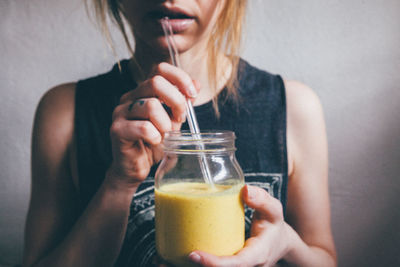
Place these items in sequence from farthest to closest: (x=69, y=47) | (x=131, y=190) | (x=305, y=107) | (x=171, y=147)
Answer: (x=69, y=47) < (x=305, y=107) < (x=131, y=190) < (x=171, y=147)

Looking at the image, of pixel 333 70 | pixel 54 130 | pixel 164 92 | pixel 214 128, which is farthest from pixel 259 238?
→ pixel 333 70

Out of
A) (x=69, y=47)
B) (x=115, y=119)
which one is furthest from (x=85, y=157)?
(x=69, y=47)

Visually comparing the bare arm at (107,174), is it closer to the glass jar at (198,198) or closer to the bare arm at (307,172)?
A: the glass jar at (198,198)

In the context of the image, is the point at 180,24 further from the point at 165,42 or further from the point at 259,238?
the point at 259,238

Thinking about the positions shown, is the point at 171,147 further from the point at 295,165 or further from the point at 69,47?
the point at 69,47

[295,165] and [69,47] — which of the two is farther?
[69,47]

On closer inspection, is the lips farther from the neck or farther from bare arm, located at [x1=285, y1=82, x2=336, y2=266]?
bare arm, located at [x1=285, y1=82, x2=336, y2=266]

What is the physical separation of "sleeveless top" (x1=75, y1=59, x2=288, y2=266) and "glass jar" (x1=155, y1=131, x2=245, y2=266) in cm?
32

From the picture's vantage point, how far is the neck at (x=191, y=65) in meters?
0.90

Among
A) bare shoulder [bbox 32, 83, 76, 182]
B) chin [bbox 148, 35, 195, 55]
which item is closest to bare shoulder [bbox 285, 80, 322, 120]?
chin [bbox 148, 35, 195, 55]

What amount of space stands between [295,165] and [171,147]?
0.55 meters

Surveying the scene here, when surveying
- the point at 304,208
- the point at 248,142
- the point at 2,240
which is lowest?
the point at 2,240

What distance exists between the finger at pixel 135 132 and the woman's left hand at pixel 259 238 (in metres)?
0.18

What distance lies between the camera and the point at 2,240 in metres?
1.35
